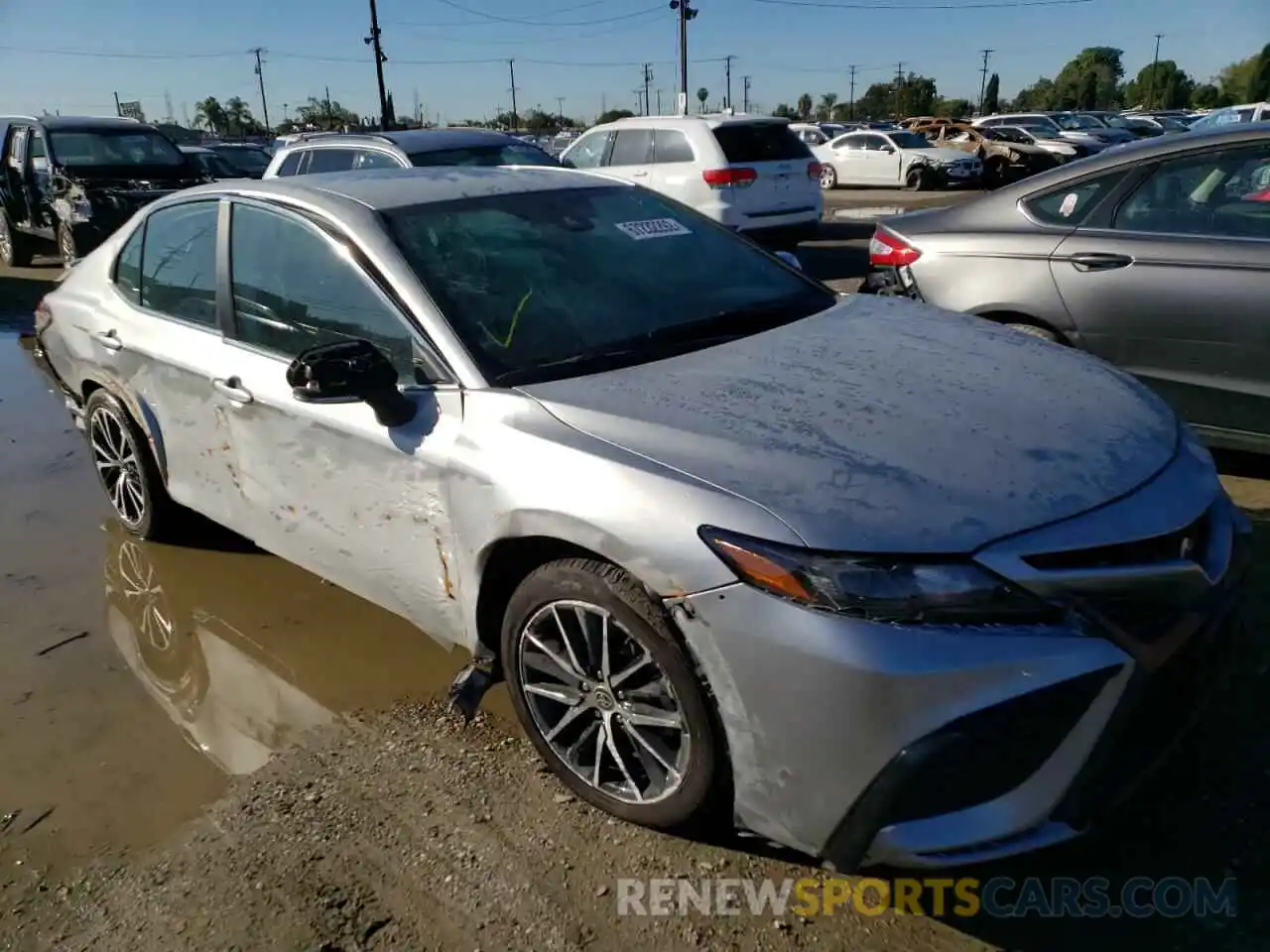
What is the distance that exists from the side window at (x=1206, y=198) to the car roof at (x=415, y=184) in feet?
7.78

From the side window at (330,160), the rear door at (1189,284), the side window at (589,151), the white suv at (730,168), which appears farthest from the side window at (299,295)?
the side window at (589,151)

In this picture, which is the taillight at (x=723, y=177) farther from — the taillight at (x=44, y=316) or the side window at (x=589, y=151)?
the taillight at (x=44, y=316)

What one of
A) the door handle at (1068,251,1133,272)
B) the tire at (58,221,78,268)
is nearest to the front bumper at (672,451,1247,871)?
the door handle at (1068,251,1133,272)

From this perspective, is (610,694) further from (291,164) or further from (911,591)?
(291,164)

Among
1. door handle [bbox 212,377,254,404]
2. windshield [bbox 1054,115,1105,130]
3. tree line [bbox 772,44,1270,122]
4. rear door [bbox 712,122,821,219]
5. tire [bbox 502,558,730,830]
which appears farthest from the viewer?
tree line [bbox 772,44,1270,122]

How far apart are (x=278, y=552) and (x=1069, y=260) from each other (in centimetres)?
352

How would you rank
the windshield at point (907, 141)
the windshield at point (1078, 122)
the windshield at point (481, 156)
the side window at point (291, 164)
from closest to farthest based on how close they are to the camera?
1. the windshield at point (481, 156)
2. the side window at point (291, 164)
3. the windshield at point (907, 141)
4. the windshield at point (1078, 122)

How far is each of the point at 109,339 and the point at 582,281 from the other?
2.21 meters

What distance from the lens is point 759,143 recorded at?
11.9 m

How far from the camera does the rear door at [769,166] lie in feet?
38.1

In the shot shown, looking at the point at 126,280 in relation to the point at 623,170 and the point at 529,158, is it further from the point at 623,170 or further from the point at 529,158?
the point at 623,170

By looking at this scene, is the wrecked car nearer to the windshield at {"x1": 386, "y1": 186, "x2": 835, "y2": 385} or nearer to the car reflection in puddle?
the windshield at {"x1": 386, "y1": 186, "x2": 835, "y2": 385}

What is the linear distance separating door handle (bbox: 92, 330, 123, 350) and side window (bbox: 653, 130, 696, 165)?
28.0ft

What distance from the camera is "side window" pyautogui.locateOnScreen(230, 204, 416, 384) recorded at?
9.67ft
